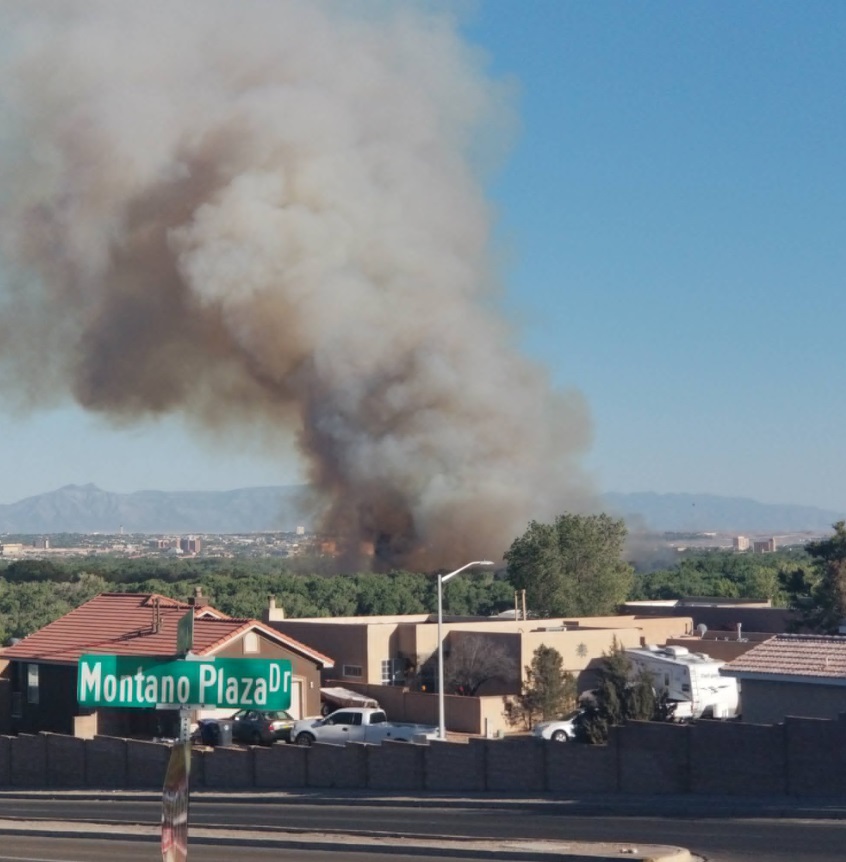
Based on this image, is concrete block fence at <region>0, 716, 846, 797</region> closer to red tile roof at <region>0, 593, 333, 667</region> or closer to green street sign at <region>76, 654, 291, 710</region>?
red tile roof at <region>0, 593, 333, 667</region>

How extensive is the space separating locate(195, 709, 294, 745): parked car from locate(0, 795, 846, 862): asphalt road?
512 cm

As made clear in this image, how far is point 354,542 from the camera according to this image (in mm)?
64500

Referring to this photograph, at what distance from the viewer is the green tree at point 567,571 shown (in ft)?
162

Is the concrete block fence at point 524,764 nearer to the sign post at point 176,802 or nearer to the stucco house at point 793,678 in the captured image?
the stucco house at point 793,678

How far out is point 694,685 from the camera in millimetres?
31375

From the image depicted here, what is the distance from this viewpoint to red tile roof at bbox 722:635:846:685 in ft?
78.9

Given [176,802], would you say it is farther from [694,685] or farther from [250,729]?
[694,685]

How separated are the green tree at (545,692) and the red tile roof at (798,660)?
319 inches

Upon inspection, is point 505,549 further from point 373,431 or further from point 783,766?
point 783,766

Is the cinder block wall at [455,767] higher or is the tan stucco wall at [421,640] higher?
the tan stucco wall at [421,640]

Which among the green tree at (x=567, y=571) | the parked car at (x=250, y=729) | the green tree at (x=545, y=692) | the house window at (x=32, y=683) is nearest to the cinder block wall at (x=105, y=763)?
the parked car at (x=250, y=729)

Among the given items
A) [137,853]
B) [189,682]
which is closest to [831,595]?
[137,853]

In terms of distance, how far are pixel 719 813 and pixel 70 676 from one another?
17.5 metres

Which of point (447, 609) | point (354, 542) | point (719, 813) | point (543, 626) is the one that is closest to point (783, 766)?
point (719, 813)
